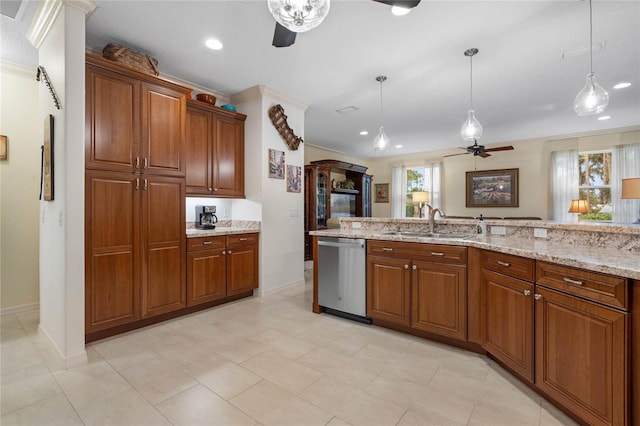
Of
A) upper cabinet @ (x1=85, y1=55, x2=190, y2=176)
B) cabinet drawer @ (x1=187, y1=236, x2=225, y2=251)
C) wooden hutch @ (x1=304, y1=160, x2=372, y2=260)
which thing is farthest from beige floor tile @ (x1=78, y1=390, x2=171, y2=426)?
wooden hutch @ (x1=304, y1=160, x2=372, y2=260)

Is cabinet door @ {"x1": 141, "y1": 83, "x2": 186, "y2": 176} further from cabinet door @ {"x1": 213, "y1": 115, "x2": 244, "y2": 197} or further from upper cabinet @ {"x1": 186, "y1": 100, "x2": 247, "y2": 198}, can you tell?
cabinet door @ {"x1": 213, "y1": 115, "x2": 244, "y2": 197}

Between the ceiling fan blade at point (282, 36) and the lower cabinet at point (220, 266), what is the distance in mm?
2152

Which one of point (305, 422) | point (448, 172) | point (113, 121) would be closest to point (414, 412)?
point (305, 422)

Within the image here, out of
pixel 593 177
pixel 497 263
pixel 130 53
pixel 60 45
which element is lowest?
pixel 497 263

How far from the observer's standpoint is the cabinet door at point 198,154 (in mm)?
3393

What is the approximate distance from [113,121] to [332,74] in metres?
2.31

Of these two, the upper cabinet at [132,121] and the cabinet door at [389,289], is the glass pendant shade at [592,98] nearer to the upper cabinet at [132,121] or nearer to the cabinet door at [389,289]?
the cabinet door at [389,289]

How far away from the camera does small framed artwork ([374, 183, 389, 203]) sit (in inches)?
347

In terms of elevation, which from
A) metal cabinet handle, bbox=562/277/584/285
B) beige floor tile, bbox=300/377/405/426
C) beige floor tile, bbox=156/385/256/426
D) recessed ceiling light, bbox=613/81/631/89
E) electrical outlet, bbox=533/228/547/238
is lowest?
beige floor tile, bbox=300/377/405/426

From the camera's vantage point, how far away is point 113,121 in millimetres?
2568

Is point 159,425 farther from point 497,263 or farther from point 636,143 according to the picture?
point 636,143

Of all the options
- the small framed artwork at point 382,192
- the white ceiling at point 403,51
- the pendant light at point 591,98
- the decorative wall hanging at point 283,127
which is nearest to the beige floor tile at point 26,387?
the white ceiling at point 403,51

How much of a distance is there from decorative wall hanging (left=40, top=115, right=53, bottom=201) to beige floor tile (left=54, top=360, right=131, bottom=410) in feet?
4.36

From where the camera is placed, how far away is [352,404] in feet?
5.71
